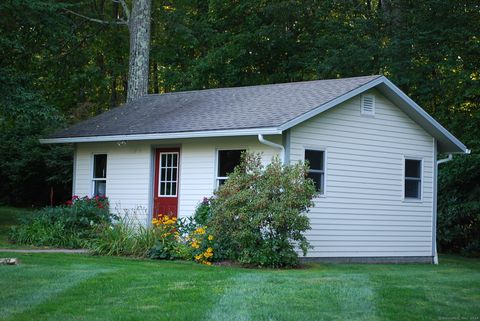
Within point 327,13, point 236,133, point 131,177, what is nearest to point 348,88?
point 236,133

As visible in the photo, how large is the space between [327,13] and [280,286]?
816 inches

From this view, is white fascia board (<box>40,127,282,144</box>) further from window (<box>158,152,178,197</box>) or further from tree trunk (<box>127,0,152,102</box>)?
tree trunk (<box>127,0,152,102</box>)

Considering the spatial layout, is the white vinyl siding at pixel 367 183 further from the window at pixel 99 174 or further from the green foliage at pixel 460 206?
the window at pixel 99 174

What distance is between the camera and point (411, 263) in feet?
58.9

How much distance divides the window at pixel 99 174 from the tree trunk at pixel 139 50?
15.7ft

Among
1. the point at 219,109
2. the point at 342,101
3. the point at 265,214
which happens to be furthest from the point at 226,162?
the point at 265,214

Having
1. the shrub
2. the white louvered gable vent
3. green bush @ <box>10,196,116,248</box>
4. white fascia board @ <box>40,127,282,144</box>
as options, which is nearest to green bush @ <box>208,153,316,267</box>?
white fascia board @ <box>40,127,282,144</box>

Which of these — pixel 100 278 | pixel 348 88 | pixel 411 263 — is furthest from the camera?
pixel 411 263

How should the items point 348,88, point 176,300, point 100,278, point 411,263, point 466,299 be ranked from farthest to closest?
point 411,263 < point 348,88 < point 100,278 < point 466,299 < point 176,300

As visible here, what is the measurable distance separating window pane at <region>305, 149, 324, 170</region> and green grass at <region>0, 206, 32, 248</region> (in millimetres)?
6680

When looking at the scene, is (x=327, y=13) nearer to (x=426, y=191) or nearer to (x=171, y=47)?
(x=171, y=47)

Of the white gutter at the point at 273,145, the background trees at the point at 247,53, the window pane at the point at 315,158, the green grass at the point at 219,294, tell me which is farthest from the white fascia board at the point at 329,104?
the background trees at the point at 247,53

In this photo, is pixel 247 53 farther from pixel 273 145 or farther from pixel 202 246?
pixel 202 246

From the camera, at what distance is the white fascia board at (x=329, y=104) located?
14.9 m
